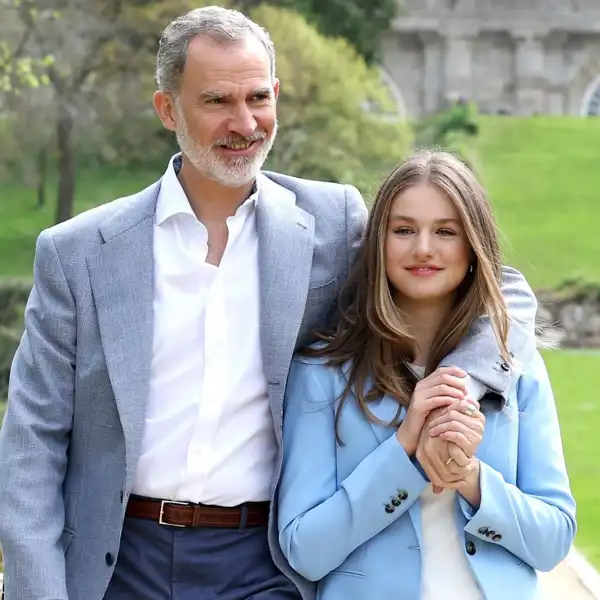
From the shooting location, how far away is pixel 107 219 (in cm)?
260

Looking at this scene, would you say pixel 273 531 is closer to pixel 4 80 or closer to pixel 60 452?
pixel 60 452

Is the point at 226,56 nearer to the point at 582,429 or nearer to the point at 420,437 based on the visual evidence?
the point at 420,437

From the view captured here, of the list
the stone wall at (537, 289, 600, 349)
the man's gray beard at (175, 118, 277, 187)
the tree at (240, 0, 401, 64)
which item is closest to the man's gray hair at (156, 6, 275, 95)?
the man's gray beard at (175, 118, 277, 187)

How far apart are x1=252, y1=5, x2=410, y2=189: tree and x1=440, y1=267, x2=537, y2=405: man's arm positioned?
10276 millimetres

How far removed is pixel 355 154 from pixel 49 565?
451 inches

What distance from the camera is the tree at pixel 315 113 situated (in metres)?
13.0

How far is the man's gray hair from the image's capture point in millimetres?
2512

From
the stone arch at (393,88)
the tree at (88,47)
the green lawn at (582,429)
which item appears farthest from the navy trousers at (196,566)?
the stone arch at (393,88)

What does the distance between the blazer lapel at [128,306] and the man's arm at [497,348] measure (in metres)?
0.66

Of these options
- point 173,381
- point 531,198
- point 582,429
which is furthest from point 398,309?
point 531,198

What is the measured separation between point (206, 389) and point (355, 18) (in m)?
21.5

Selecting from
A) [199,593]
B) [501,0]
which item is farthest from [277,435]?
[501,0]

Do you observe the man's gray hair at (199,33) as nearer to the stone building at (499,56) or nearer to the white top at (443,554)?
the white top at (443,554)

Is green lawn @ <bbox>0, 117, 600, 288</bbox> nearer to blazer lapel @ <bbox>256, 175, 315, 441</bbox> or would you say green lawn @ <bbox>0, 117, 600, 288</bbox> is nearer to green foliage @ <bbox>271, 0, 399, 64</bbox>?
green foliage @ <bbox>271, 0, 399, 64</bbox>
